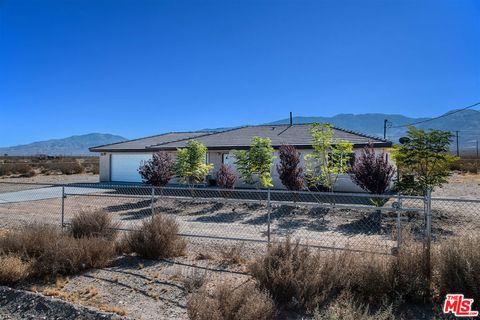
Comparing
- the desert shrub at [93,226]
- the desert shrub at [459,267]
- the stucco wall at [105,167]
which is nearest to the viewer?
the desert shrub at [459,267]

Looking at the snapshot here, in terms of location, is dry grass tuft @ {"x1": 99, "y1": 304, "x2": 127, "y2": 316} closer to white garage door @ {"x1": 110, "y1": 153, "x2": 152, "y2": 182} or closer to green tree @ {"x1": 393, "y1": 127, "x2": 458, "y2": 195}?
green tree @ {"x1": 393, "y1": 127, "x2": 458, "y2": 195}

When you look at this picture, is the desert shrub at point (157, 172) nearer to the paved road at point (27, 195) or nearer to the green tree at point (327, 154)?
the paved road at point (27, 195)

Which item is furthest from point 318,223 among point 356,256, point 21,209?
point 21,209

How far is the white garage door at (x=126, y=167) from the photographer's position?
28.3 meters

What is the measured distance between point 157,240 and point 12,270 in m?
2.49

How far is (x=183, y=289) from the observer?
5.71m

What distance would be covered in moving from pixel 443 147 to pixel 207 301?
1128 cm

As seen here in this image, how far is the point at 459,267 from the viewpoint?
475 centimetres

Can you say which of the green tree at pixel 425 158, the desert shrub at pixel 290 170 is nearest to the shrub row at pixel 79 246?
the green tree at pixel 425 158

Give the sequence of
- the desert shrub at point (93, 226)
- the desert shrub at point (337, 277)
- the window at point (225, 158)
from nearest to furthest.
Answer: the desert shrub at point (337, 277), the desert shrub at point (93, 226), the window at point (225, 158)

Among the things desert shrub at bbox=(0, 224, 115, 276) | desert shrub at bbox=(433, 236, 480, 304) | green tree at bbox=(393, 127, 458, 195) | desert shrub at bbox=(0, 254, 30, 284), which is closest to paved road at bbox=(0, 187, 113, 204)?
desert shrub at bbox=(0, 224, 115, 276)

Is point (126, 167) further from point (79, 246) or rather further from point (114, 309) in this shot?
point (114, 309)

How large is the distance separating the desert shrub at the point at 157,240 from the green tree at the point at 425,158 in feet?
28.9

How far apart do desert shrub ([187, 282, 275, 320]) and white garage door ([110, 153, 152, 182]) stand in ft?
80.0
